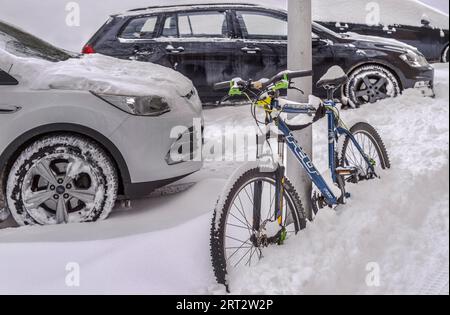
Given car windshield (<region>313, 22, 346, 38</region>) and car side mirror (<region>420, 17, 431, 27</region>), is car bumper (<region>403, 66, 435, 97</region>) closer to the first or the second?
car side mirror (<region>420, 17, 431, 27</region>)

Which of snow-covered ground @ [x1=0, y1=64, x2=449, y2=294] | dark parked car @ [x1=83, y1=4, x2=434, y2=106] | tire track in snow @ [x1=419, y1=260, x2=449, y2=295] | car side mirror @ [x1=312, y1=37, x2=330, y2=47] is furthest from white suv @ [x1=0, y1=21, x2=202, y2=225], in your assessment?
car side mirror @ [x1=312, y1=37, x2=330, y2=47]

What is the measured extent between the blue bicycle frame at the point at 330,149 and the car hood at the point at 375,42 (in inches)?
91.5

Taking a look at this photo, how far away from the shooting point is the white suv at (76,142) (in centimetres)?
338

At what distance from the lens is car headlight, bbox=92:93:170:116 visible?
3.48 m

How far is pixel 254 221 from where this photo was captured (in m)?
2.82

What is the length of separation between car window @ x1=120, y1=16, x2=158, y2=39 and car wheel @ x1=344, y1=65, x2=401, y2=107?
2180 mm

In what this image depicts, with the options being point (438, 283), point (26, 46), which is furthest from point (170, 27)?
point (438, 283)

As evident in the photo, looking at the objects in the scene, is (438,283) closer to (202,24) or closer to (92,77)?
(92,77)

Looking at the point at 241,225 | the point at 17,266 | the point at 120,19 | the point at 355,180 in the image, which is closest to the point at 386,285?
the point at 241,225

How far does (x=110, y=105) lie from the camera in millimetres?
3467

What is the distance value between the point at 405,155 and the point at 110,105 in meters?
1.98

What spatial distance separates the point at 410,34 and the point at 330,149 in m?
2.96

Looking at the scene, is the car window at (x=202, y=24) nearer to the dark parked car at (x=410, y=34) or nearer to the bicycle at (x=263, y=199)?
the dark parked car at (x=410, y=34)

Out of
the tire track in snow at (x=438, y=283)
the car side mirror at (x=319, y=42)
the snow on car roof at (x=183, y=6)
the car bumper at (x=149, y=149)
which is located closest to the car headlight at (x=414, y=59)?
the car side mirror at (x=319, y=42)
